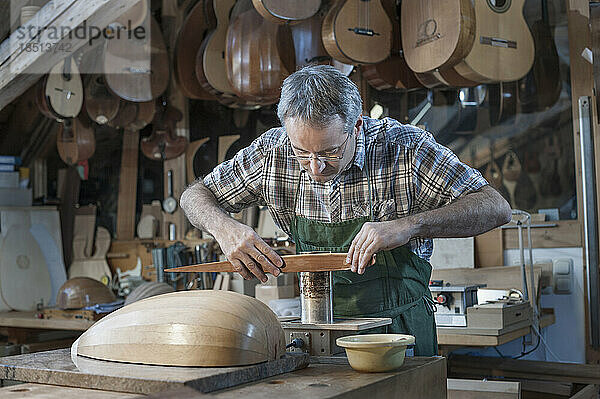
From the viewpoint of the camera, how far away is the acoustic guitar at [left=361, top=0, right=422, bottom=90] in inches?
182

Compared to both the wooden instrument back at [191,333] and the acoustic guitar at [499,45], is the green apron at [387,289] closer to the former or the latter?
the wooden instrument back at [191,333]

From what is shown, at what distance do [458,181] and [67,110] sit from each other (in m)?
4.18

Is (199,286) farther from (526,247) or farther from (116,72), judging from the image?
(526,247)

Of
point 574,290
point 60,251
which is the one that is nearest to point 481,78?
point 574,290

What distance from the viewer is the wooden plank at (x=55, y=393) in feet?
5.68

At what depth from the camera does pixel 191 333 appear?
1.90 metres

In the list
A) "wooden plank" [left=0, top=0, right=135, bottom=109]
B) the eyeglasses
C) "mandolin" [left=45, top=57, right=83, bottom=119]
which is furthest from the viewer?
"mandolin" [left=45, top=57, right=83, bottom=119]

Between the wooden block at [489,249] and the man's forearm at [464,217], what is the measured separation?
2.37 m

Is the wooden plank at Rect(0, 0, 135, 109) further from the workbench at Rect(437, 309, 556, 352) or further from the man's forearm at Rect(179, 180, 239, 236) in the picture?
the workbench at Rect(437, 309, 556, 352)

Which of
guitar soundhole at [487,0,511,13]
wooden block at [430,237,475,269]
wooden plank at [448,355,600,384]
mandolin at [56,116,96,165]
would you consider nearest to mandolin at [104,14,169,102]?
mandolin at [56,116,96,165]

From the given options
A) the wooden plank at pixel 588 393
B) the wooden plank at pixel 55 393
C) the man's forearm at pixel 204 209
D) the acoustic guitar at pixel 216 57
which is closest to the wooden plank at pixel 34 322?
the acoustic guitar at pixel 216 57

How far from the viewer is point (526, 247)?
468 centimetres

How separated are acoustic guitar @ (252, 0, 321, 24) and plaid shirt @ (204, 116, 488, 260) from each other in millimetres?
1551

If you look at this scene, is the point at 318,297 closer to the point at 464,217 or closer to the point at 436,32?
the point at 464,217
